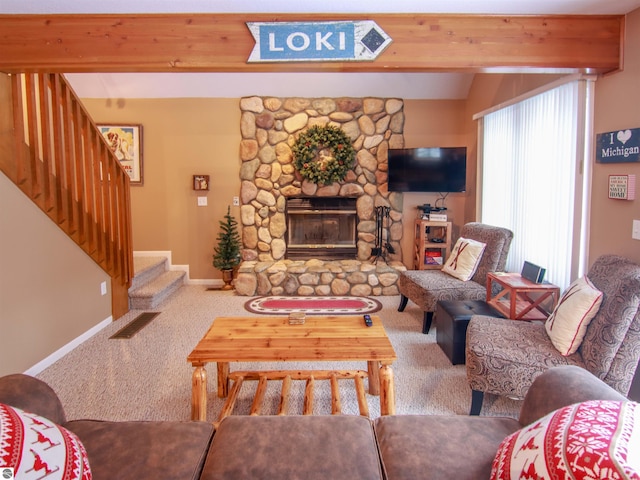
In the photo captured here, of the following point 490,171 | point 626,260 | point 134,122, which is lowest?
point 626,260

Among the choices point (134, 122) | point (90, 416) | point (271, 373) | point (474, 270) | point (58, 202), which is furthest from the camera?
point (134, 122)

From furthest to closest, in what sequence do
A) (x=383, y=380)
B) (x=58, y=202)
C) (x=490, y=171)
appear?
(x=490, y=171) → (x=58, y=202) → (x=383, y=380)

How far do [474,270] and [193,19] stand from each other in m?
3.15

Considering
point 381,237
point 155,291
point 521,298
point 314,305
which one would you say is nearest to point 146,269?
point 155,291

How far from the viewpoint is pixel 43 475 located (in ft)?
3.37

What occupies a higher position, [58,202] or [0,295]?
[58,202]

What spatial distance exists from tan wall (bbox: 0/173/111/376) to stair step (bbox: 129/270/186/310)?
28.9 inches

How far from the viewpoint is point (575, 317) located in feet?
7.50

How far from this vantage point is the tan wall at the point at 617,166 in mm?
2508

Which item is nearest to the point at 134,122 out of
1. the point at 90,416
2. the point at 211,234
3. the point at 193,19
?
the point at 211,234

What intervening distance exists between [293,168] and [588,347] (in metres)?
3.94

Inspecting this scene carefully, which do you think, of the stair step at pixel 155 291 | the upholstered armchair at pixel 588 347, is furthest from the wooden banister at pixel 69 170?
the upholstered armchair at pixel 588 347

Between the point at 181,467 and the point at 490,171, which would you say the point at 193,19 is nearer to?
the point at 181,467

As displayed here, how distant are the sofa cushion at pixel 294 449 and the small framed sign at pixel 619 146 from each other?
89.4 inches
